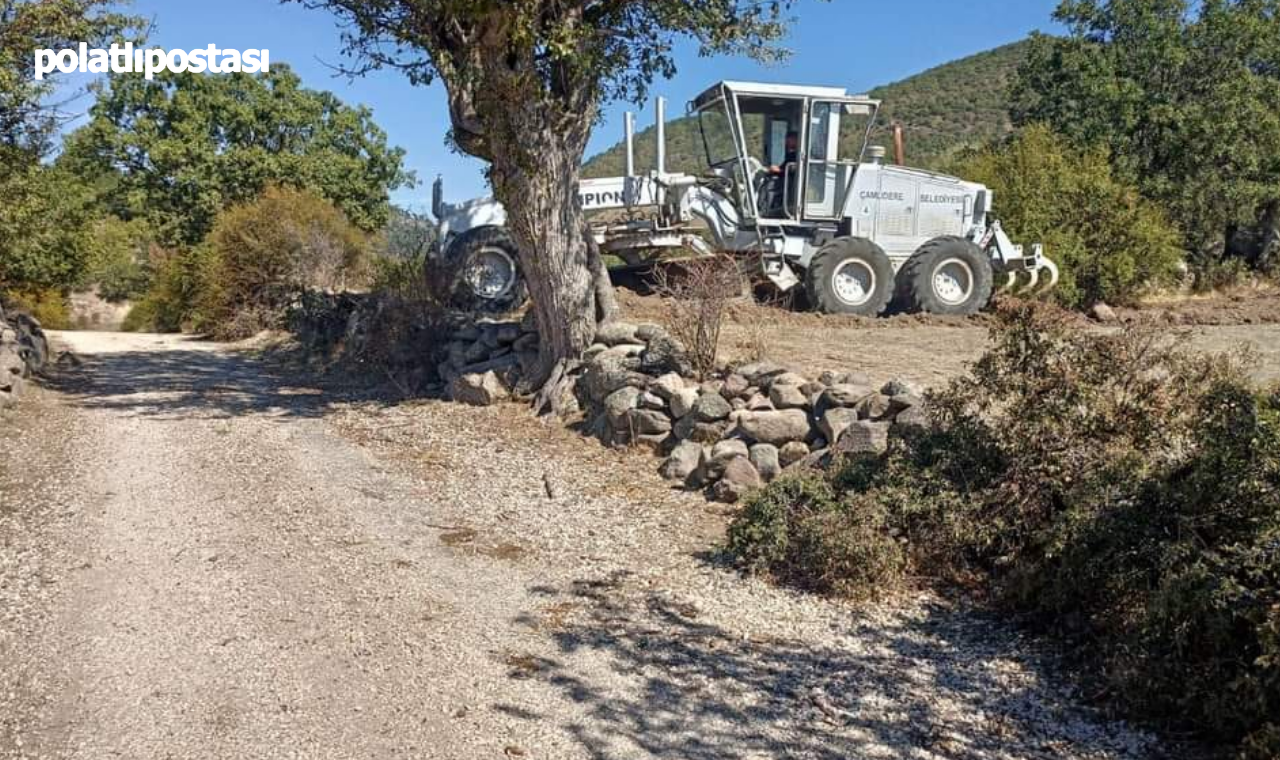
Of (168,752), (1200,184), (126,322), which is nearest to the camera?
(168,752)

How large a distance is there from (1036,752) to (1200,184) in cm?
2186

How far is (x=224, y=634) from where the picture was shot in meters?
4.68

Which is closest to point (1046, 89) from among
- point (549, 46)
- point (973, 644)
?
point (549, 46)

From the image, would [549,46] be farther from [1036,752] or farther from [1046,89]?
[1046,89]

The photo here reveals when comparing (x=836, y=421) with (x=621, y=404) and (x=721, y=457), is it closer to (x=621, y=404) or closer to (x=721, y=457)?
(x=721, y=457)

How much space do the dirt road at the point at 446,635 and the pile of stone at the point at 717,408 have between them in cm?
38

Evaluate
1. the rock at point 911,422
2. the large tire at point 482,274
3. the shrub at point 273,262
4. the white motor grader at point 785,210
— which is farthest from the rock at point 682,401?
the shrub at point 273,262

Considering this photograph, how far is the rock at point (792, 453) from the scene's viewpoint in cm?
713

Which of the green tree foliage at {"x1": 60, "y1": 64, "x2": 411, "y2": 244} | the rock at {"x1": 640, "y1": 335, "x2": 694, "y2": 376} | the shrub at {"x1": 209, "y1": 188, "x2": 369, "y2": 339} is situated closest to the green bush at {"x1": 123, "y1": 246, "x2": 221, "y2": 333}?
the shrub at {"x1": 209, "y1": 188, "x2": 369, "y2": 339}

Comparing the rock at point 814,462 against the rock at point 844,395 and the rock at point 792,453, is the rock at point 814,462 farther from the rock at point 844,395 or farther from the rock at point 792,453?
the rock at point 844,395

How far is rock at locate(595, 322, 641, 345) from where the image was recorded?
980 cm

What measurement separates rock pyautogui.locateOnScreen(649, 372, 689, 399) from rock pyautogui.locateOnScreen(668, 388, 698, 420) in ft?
0.15

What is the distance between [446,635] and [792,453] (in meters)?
3.21

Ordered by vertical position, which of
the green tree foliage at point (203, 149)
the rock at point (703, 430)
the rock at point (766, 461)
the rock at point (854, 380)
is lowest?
the rock at point (766, 461)
